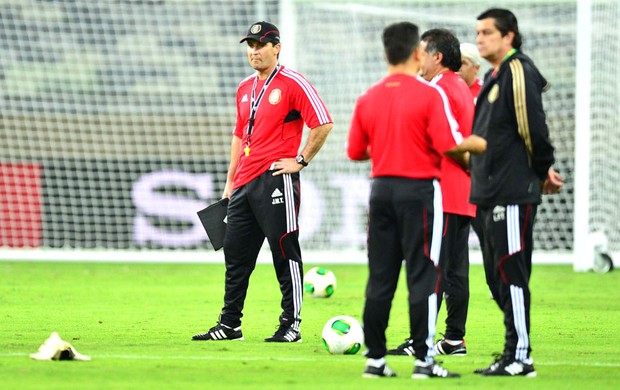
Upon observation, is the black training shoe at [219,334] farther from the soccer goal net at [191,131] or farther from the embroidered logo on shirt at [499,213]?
the soccer goal net at [191,131]

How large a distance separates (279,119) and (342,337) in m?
1.61

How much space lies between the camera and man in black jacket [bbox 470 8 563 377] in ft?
Result: 19.5

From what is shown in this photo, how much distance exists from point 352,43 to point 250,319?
8035mm

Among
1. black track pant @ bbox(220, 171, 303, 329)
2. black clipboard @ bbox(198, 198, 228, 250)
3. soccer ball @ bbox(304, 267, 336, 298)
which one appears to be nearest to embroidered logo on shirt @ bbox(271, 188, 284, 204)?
black track pant @ bbox(220, 171, 303, 329)

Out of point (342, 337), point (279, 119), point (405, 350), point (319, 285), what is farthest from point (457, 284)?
point (319, 285)

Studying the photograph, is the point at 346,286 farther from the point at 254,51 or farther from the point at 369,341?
the point at 369,341

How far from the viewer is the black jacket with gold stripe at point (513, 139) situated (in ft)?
19.4

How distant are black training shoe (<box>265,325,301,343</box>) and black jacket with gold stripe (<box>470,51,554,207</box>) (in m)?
2.02

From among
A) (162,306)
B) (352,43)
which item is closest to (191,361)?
(162,306)

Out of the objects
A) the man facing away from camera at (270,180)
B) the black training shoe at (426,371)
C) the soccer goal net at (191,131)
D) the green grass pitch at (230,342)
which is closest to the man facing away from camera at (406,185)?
the black training shoe at (426,371)

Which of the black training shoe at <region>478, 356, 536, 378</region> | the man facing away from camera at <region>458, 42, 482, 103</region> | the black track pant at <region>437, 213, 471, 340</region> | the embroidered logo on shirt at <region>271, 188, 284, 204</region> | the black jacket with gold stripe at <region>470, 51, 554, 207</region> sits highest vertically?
the man facing away from camera at <region>458, 42, 482, 103</region>

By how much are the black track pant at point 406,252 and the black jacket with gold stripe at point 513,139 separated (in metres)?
0.34

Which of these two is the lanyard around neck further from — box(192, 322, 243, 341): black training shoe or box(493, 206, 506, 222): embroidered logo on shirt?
box(493, 206, 506, 222): embroidered logo on shirt

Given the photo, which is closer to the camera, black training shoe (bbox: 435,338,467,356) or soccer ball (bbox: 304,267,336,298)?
black training shoe (bbox: 435,338,467,356)
